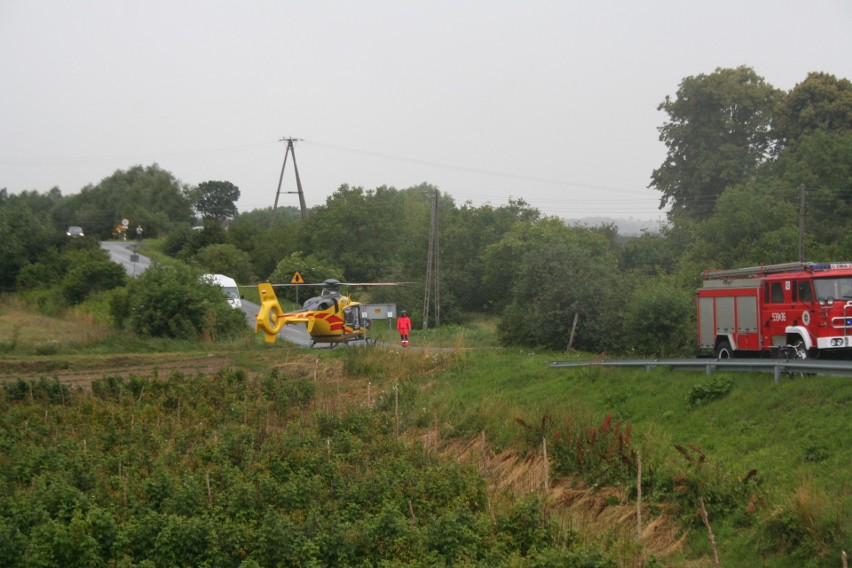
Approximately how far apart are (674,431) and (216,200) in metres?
112

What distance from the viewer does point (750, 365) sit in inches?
815

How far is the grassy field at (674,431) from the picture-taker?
14.3m

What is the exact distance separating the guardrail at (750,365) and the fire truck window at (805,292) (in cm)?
338

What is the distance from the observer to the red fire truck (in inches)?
918

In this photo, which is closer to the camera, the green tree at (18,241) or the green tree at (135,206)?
the green tree at (18,241)

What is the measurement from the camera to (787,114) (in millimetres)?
61188

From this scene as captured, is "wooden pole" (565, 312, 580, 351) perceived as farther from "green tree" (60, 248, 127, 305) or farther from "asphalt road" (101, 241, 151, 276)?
"asphalt road" (101, 241, 151, 276)

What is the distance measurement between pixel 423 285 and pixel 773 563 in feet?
137

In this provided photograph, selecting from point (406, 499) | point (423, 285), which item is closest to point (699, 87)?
point (423, 285)

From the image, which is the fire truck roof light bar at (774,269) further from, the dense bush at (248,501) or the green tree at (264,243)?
the green tree at (264,243)

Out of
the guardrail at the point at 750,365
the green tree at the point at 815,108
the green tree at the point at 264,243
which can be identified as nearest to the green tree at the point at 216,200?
the green tree at the point at 264,243

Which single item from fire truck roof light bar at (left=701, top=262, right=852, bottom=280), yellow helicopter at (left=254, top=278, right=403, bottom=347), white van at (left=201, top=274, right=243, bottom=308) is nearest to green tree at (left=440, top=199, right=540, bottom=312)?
white van at (left=201, top=274, right=243, bottom=308)

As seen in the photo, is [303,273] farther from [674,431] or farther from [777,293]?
[674,431]

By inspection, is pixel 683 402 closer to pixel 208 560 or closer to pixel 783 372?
pixel 783 372
